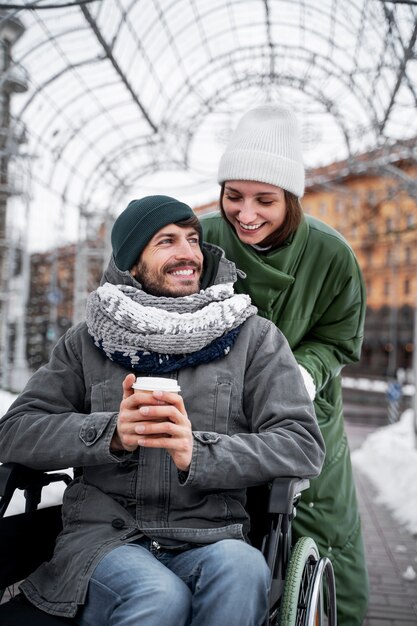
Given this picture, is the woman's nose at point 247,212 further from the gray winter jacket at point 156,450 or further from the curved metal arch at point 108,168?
the curved metal arch at point 108,168

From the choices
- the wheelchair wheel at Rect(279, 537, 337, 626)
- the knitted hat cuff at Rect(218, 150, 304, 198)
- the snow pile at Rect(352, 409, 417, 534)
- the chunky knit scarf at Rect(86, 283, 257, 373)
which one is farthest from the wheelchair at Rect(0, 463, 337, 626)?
the snow pile at Rect(352, 409, 417, 534)

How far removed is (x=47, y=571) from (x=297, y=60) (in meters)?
9.61

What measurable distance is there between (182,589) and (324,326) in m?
1.26

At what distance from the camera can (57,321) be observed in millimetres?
18219

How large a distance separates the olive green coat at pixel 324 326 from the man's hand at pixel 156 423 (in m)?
0.74

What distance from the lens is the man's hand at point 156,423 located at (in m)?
1.88

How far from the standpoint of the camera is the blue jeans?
181 centimetres

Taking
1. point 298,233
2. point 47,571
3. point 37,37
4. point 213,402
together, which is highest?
point 37,37

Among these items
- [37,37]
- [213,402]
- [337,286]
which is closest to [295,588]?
[213,402]

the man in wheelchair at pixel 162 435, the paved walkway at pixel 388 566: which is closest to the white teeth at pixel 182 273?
the man in wheelchair at pixel 162 435

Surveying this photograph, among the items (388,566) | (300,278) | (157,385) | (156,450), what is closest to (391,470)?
(388,566)

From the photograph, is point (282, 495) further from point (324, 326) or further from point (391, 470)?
point (391, 470)

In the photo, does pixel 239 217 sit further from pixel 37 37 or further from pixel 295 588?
pixel 37 37

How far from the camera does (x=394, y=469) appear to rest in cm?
952
